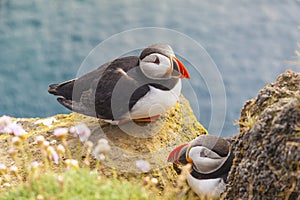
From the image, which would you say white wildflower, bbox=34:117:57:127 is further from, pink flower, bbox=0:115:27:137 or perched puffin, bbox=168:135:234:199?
pink flower, bbox=0:115:27:137

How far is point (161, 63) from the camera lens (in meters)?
5.36

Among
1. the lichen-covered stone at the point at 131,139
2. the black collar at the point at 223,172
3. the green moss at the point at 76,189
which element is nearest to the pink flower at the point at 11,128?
the green moss at the point at 76,189

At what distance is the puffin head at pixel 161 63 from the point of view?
5.36m

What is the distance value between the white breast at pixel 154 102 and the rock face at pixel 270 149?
1.20 meters

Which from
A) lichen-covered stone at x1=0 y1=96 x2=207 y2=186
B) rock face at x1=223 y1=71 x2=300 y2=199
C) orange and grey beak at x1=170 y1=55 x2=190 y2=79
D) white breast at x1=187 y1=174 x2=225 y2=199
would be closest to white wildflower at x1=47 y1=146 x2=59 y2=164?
lichen-covered stone at x1=0 y1=96 x2=207 y2=186

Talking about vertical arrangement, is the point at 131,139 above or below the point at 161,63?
below

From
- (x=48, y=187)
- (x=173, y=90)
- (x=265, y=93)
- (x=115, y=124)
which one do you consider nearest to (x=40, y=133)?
(x=115, y=124)

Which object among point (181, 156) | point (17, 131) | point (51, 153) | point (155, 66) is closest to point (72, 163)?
point (51, 153)

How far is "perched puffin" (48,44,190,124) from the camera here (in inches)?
211

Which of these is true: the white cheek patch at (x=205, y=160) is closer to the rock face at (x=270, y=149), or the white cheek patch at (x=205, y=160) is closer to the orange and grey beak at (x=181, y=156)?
the orange and grey beak at (x=181, y=156)

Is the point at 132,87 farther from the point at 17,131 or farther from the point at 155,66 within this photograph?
the point at 17,131

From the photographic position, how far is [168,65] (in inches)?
211

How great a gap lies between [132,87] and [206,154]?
1.01 metres

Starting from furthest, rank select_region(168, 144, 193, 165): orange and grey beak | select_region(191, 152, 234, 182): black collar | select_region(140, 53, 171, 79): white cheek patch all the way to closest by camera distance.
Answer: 1. select_region(140, 53, 171, 79): white cheek patch
2. select_region(168, 144, 193, 165): orange and grey beak
3. select_region(191, 152, 234, 182): black collar
